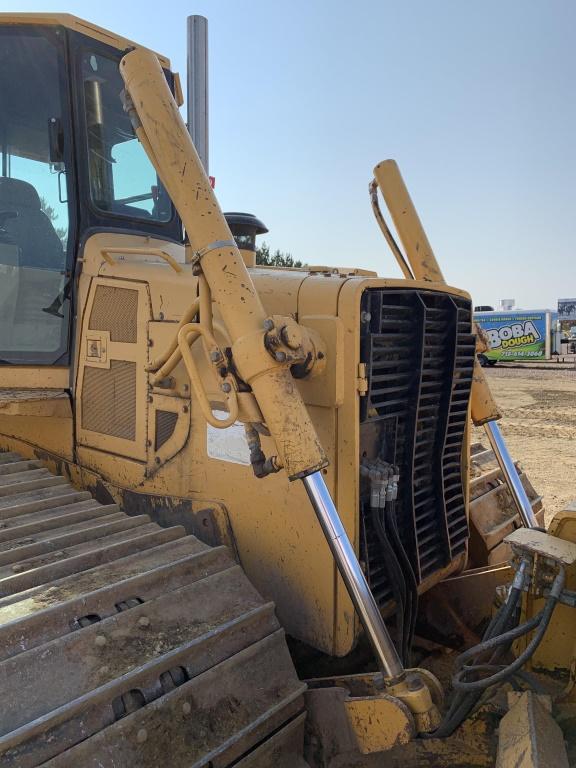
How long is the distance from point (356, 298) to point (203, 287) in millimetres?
522

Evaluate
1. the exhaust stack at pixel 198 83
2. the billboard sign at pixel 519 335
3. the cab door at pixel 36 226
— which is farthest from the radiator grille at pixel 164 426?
the billboard sign at pixel 519 335

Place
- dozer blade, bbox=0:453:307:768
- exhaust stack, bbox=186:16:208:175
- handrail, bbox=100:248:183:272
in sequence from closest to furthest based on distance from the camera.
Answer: dozer blade, bbox=0:453:307:768 < handrail, bbox=100:248:183:272 < exhaust stack, bbox=186:16:208:175

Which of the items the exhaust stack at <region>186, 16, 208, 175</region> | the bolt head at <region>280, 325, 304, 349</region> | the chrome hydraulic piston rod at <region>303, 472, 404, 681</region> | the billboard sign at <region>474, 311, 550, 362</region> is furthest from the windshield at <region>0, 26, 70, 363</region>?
the billboard sign at <region>474, 311, 550, 362</region>

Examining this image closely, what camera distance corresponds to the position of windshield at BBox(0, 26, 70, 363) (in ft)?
9.45

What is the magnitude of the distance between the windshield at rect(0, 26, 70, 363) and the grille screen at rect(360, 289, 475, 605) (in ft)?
4.84

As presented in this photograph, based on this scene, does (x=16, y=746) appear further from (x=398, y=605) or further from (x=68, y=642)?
(x=398, y=605)

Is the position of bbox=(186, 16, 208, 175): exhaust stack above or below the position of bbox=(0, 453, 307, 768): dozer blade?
above

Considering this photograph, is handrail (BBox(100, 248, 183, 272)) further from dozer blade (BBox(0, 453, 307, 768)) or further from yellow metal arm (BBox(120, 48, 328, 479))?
dozer blade (BBox(0, 453, 307, 768))

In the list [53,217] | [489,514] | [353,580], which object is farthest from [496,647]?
[53,217]

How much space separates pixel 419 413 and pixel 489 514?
3.80 ft

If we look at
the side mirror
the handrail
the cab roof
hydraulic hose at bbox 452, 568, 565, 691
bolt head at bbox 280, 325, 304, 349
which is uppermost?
the cab roof

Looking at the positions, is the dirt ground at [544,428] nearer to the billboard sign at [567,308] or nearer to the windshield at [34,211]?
the windshield at [34,211]

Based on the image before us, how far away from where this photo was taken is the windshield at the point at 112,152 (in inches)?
117

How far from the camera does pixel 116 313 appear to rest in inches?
109
